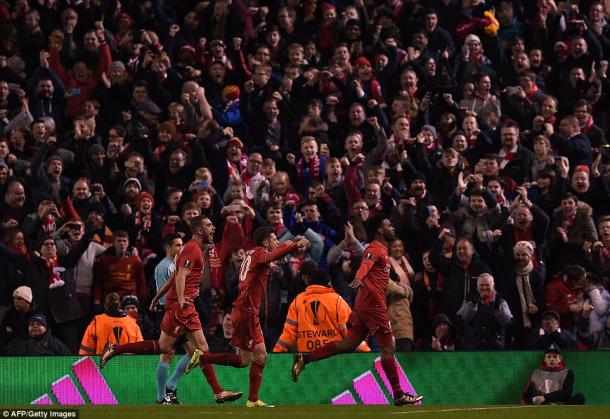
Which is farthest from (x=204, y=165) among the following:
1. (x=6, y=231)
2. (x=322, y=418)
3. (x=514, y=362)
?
(x=322, y=418)

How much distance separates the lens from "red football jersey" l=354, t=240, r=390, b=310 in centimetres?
1698

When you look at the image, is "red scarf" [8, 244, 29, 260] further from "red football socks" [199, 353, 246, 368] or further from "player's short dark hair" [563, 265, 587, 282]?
"player's short dark hair" [563, 265, 587, 282]

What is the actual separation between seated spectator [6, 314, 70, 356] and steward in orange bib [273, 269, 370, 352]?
10.8 ft

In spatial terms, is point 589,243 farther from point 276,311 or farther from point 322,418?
point 322,418

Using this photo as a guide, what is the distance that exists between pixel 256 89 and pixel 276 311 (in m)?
4.80

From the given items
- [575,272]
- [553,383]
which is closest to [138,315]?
[553,383]

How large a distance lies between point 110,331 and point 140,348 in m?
1.62

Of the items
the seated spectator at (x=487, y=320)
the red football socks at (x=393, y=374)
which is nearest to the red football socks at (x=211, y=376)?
the red football socks at (x=393, y=374)

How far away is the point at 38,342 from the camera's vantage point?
19531 mm

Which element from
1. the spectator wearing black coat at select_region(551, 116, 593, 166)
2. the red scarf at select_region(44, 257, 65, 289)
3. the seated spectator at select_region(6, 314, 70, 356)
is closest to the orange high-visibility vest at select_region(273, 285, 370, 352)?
the seated spectator at select_region(6, 314, 70, 356)

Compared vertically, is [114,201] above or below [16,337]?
above

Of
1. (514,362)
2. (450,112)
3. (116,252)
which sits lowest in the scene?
(514,362)

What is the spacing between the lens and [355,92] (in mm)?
23016

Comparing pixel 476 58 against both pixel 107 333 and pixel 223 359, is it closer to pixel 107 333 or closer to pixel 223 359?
pixel 107 333
